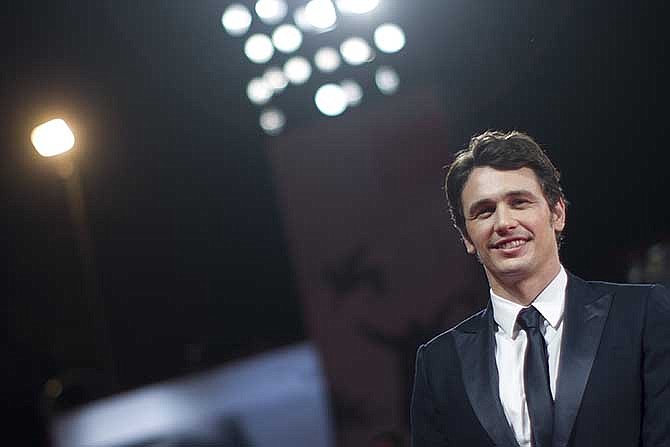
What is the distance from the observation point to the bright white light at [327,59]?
2031mm

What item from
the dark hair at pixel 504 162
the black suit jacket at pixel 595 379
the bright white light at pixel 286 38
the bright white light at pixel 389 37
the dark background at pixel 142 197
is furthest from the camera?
the dark background at pixel 142 197

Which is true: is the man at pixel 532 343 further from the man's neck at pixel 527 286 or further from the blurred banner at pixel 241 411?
the blurred banner at pixel 241 411

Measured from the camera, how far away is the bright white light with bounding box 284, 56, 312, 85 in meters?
2.09

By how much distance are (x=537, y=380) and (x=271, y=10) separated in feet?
3.63

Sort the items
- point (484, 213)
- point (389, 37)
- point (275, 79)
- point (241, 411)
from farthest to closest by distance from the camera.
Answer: point (241, 411), point (275, 79), point (389, 37), point (484, 213)

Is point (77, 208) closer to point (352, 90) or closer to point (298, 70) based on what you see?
point (298, 70)

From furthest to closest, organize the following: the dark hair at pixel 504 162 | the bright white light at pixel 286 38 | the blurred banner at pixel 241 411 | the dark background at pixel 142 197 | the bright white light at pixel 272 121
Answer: the blurred banner at pixel 241 411, the dark background at pixel 142 197, the bright white light at pixel 272 121, the bright white light at pixel 286 38, the dark hair at pixel 504 162

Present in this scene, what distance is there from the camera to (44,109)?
2424 mm

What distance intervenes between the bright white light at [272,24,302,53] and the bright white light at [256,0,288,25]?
2cm

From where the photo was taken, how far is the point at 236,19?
2.08m

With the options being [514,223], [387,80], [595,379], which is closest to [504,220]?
[514,223]

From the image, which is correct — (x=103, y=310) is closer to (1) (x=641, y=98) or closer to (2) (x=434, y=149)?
(2) (x=434, y=149)

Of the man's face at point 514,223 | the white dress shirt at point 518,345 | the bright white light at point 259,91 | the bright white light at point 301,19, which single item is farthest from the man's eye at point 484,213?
the bright white light at point 259,91

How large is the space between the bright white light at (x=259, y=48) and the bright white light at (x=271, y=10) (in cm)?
5
